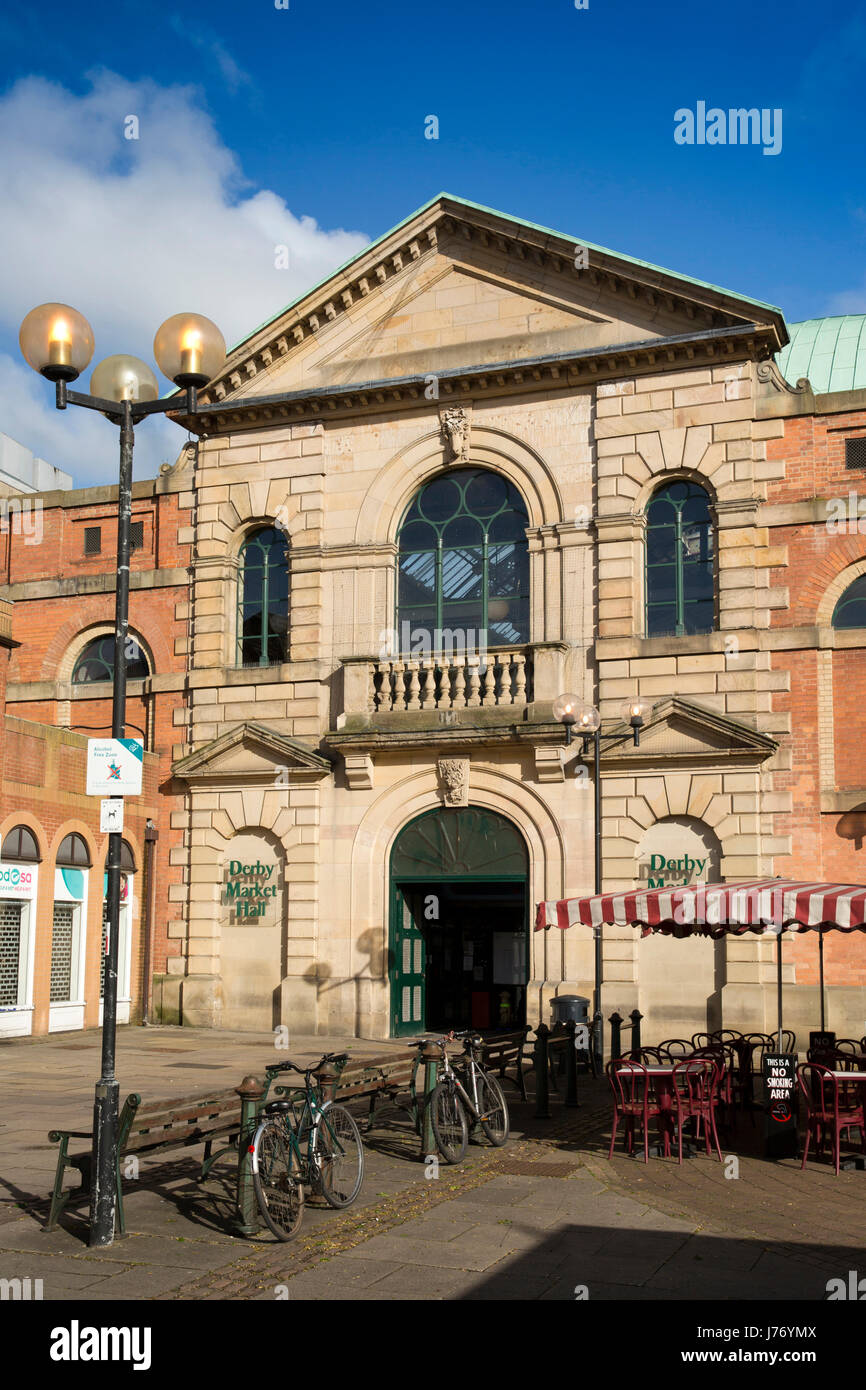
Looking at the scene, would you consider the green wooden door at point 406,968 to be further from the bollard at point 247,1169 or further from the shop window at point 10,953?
the bollard at point 247,1169

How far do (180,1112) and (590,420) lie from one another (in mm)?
16877

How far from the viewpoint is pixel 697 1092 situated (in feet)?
44.5

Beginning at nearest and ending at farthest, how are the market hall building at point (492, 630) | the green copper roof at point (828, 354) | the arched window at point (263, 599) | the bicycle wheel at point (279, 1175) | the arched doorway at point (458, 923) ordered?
1. the bicycle wheel at point (279, 1175)
2. the market hall building at point (492, 630)
3. the arched doorway at point (458, 923)
4. the arched window at point (263, 599)
5. the green copper roof at point (828, 354)

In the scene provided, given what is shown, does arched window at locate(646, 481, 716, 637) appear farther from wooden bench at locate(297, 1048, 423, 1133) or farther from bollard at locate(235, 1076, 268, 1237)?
bollard at locate(235, 1076, 268, 1237)

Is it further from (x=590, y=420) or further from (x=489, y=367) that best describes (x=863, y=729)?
(x=489, y=367)

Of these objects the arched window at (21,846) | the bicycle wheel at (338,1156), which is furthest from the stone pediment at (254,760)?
the bicycle wheel at (338,1156)

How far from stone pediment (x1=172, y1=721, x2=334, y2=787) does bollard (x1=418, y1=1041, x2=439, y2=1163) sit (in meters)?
12.4

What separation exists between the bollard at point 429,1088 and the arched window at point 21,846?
12151 millimetres

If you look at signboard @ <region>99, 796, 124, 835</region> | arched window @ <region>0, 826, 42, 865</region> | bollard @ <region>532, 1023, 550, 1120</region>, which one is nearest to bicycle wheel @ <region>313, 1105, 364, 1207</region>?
signboard @ <region>99, 796, 124, 835</region>

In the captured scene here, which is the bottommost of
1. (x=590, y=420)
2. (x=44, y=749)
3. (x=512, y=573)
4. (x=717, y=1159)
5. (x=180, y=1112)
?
(x=717, y=1159)

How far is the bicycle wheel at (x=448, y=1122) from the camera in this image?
41.9 feet

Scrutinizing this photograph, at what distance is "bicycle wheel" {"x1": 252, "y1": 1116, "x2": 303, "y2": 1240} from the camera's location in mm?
9625
